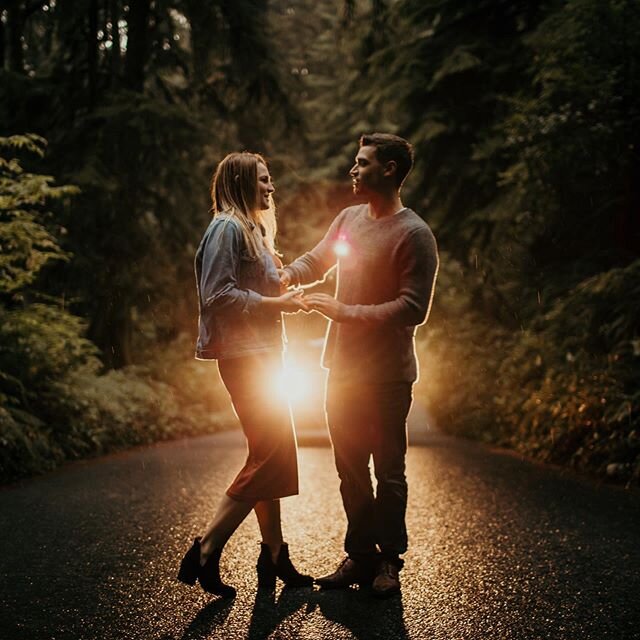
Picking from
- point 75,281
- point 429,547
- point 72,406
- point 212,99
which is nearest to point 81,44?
point 212,99

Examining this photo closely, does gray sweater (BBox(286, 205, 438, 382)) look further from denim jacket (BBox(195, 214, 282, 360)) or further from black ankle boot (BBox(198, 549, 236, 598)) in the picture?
black ankle boot (BBox(198, 549, 236, 598))

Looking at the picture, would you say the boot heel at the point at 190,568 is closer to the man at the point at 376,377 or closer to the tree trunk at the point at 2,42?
the man at the point at 376,377

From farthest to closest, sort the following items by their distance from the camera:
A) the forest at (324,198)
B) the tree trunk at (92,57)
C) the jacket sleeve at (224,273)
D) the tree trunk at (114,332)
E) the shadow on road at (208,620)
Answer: the tree trunk at (114,332) → the tree trunk at (92,57) → the forest at (324,198) → the jacket sleeve at (224,273) → the shadow on road at (208,620)

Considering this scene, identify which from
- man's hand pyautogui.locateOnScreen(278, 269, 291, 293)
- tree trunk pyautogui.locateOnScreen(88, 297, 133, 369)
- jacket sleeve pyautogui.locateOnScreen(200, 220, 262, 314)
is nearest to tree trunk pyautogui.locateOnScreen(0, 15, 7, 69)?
tree trunk pyautogui.locateOnScreen(88, 297, 133, 369)

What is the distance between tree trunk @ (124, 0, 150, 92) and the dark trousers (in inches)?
513

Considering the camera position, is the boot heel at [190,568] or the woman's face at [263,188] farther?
the woman's face at [263,188]

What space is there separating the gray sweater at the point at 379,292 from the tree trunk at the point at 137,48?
499 inches

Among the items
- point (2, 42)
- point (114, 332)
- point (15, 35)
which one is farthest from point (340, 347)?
point (2, 42)

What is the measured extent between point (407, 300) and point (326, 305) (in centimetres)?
40

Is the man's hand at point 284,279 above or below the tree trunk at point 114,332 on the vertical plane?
above

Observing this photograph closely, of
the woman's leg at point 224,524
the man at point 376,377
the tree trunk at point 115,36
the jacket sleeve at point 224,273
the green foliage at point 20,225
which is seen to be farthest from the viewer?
the tree trunk at point 115,36

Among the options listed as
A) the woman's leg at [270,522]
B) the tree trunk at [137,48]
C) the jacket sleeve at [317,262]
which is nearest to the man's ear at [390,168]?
the jacket sleeve at [317,262]

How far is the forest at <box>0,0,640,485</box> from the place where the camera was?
10.4 m

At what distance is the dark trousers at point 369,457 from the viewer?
15.2 ft
